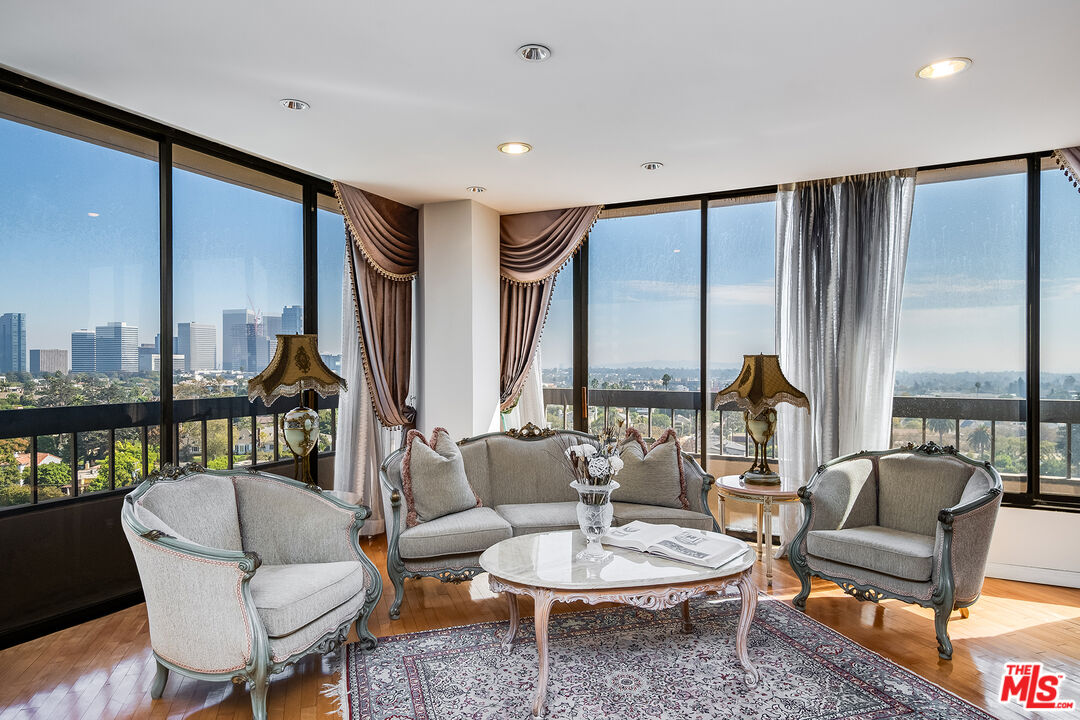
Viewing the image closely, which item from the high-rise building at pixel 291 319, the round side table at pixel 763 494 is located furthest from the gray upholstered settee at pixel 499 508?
the high-rise building at pixel 291 319

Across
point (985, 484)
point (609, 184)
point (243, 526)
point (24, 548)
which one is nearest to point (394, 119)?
point (609, 184)

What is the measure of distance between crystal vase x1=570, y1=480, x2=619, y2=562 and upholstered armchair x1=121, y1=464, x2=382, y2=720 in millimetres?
1026

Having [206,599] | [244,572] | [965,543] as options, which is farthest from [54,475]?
[965,543]

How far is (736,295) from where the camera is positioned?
4918 mm

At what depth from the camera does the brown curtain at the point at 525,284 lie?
530cm

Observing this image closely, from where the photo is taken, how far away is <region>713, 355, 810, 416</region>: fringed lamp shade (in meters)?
4.07

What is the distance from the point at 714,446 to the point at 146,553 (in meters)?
3.79

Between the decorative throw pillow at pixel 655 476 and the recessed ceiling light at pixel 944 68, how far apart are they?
2372mm

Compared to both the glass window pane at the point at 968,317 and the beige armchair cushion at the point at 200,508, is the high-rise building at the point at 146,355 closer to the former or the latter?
the beige armchair cushion at the point at 200,508

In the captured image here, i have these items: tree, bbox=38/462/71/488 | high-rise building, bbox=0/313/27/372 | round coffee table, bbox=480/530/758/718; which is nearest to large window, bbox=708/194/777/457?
round coffee table, bbox=480/530/758/718

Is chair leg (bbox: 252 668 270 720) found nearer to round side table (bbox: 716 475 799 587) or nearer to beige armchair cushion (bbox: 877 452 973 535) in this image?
round side table (bbox: 716 475 799 587)

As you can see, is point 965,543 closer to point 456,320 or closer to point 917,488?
point 917,488

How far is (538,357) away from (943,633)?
3.40 m

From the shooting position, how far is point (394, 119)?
10.8 ft
